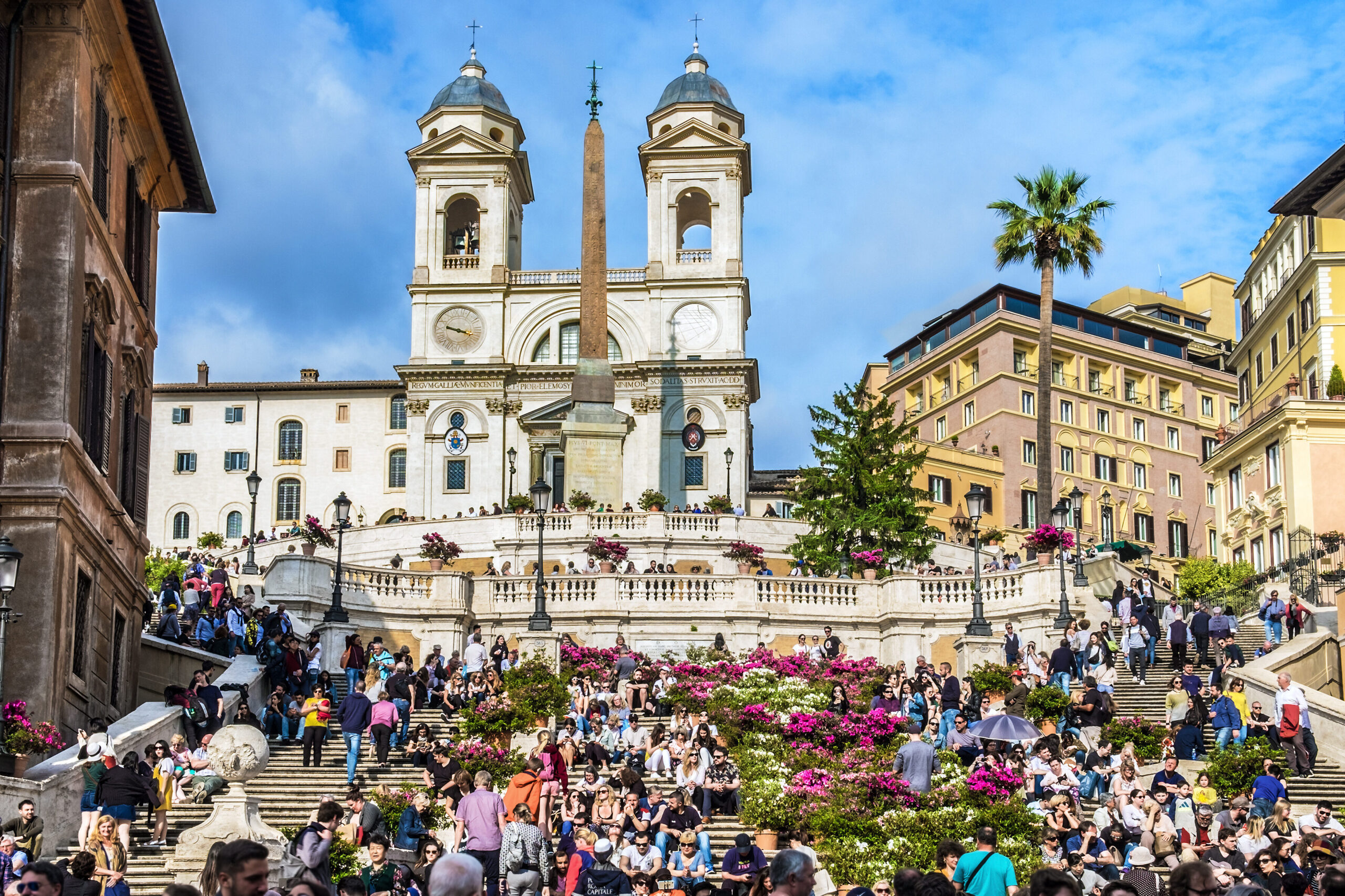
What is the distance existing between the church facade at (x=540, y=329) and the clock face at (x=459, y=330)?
2.5 inches

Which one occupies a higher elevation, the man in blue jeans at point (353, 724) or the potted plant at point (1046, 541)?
the potted plant at point (1046, 541)

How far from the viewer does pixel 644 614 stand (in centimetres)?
4016

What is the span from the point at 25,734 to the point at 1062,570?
21252mm

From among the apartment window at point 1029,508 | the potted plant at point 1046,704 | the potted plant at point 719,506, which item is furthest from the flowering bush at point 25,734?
the apartment window at point 1029,508

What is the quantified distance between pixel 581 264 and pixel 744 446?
1023 centimetres

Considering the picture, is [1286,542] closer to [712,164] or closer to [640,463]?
[640,463]

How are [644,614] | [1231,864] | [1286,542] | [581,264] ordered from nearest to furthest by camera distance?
[1231,864] < [644,614] < [1286,542] < [581,264]

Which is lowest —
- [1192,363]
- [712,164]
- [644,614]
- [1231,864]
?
[1231,864]

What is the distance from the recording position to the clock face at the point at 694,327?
3105 inches

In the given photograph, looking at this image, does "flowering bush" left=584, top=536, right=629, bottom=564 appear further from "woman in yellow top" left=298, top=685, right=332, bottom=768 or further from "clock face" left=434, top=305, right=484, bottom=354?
"clock face" left=434, top=305, right=484, bottom=354

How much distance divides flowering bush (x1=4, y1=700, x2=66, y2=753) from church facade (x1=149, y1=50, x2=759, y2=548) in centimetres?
5142

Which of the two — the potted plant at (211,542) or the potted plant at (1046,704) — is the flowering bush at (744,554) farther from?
the potted plant at (211,542)

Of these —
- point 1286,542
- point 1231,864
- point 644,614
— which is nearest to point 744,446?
point 1286,542

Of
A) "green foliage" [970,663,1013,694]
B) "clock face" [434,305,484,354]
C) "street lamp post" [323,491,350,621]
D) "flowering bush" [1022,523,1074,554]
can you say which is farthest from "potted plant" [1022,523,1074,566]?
"clock face" [434,305,484,354]
